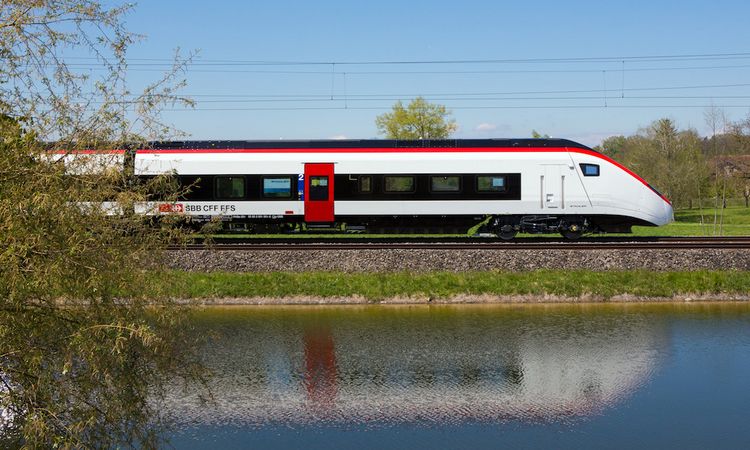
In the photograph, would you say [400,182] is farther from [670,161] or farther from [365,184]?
[670,161]

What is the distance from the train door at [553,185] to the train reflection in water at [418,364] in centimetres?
549

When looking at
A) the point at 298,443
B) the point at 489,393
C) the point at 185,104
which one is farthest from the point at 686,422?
the point at 185,104

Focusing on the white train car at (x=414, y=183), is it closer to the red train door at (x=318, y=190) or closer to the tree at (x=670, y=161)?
the red train door at (x=318, y=190)

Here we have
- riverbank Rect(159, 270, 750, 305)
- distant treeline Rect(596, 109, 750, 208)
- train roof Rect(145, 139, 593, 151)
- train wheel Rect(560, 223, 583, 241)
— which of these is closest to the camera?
riverbank Rect(159, 270, 750, 305)

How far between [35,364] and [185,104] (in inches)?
138

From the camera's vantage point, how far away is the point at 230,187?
25.6 m

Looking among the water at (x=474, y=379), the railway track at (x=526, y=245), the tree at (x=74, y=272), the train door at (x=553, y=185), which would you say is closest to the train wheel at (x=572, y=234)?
the railway track at (x=526, y=245)

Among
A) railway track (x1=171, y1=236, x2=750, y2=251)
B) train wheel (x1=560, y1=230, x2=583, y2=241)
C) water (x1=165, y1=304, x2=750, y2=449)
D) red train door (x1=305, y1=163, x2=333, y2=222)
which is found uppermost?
red train door (x1=305, y1=163, x2=333, y2=222)

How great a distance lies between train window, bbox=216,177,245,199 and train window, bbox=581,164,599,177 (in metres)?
11.5

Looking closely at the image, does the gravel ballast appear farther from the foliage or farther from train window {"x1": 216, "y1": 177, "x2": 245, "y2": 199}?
the foliage

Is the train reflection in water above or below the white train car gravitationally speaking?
below

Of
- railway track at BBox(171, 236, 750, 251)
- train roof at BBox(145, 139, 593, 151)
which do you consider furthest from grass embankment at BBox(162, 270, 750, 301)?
train roof at BBox(145, 139, 593, 151)

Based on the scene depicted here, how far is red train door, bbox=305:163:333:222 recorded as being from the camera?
83.7ft

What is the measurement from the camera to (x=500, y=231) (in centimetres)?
2616
